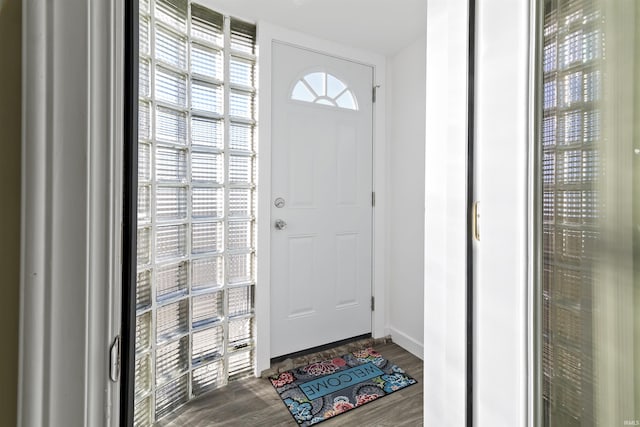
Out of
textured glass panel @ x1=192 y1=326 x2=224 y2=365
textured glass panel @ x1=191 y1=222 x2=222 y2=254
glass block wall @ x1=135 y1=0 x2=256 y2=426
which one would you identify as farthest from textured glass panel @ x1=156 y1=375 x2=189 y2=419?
textured glass panel @ x1=191 y1=222 x2=222 y2=254

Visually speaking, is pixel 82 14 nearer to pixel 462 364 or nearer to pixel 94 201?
pixel 94 201

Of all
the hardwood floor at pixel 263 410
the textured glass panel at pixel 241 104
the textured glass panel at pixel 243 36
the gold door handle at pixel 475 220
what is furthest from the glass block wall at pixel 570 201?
the textured glass panel at pixel 243 36

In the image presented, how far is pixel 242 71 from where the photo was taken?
1.82m

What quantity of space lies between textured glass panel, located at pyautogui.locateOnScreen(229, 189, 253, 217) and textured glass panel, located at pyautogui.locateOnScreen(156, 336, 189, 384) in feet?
2.45

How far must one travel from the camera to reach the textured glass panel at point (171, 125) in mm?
1407

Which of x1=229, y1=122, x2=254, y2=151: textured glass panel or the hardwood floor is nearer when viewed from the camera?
the hardwood floor

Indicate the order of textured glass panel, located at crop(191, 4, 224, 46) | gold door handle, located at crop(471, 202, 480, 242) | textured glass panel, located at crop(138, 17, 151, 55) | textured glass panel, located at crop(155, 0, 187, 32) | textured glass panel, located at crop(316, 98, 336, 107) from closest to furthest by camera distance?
1. gold door handle, located at crop(471, 202, 480, 242)
2. textured glass panel, located at crop(138, 17, 151, 55)
3. textured glass panel, located at crop(155, 0, 187, 32)
4. textured glass panel, located at crop(191, 4, 224, 46)
5. textured glass panel, located at crop(316, 98, 336, 107)

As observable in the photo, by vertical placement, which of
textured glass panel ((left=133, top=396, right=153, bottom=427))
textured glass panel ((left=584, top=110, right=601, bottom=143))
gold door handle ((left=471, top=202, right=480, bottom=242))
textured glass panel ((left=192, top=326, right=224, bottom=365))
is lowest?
textured glass panel ((left=133, top=396, right=153, bottom=427))

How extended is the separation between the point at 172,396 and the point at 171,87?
1.58 meters

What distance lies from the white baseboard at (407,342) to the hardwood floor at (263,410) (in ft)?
0.97

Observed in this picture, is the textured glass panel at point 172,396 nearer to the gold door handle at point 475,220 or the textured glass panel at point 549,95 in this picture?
the gold door handle at point 475,220

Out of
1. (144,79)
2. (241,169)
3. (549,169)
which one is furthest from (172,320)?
(549,169)

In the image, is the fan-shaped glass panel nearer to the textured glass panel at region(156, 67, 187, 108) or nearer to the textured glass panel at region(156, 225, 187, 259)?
the textured glass panel at region(156, 67, 187, 108)

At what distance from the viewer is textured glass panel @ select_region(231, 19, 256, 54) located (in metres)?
1.77
